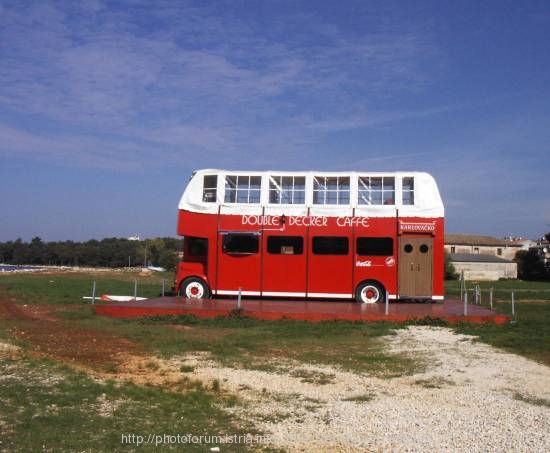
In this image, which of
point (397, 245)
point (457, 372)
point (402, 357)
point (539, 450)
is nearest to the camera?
point (539, 450)

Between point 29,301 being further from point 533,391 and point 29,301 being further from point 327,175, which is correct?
point 533,391

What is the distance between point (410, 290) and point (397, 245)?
1.58m

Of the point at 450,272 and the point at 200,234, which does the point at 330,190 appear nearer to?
the point at 200,234

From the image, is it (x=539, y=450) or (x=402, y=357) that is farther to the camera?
(x=402, y=357)

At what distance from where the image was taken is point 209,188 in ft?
70.5

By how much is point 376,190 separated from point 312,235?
107 inches

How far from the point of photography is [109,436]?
666 cm

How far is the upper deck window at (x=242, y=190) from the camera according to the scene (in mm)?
21438

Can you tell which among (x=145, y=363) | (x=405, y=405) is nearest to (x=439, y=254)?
(x=145, y=363)

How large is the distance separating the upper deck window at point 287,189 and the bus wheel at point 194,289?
12.2ft

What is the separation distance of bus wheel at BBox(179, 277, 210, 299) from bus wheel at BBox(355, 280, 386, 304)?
5210 mm

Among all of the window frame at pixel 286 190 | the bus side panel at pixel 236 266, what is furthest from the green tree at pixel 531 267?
the bus side panel at pixel 236 266

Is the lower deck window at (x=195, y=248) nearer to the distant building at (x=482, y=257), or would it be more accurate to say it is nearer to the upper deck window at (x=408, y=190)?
the upper deck window at (x=408, y=190)

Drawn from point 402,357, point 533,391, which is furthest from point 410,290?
point 533,391
